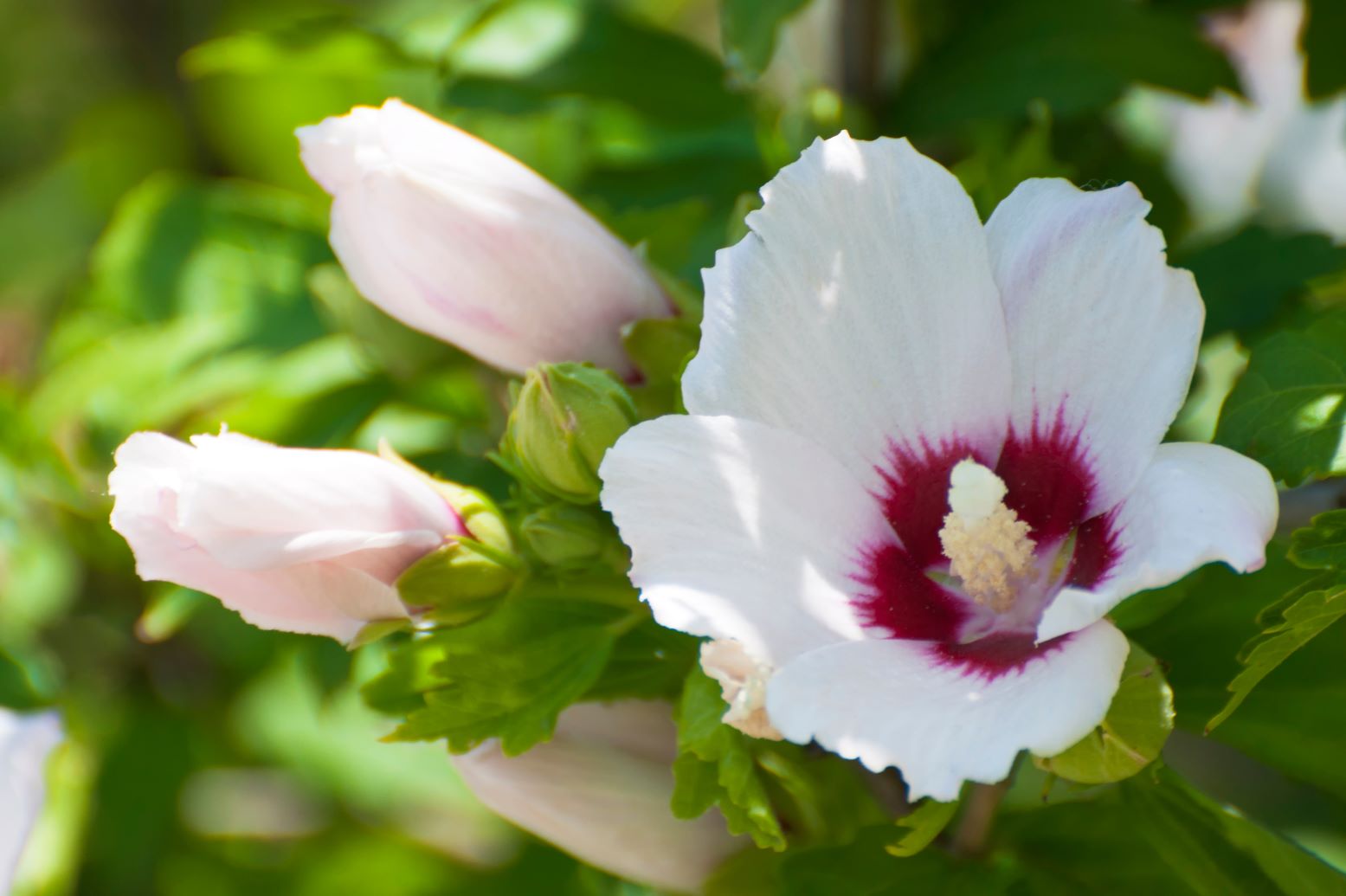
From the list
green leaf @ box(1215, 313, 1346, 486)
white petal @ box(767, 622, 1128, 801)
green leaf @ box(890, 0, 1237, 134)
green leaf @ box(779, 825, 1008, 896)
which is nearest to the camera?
white petal @ box(767, 622, 1128, 801)

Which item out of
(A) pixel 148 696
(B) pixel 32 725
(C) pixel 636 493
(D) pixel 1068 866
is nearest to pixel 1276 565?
(D) pixel 1068 866

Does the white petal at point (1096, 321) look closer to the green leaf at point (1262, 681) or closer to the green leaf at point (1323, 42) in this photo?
the green leaf at point (1262, 681)

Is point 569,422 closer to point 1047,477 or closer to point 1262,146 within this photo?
point 1047,477

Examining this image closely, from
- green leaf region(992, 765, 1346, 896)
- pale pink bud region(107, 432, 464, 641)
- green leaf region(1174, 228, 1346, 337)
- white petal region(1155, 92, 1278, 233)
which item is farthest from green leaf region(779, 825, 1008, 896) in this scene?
white petal region(1155, 92, 1278, 233)

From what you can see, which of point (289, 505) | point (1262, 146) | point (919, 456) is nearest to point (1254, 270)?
point (1262, 146)

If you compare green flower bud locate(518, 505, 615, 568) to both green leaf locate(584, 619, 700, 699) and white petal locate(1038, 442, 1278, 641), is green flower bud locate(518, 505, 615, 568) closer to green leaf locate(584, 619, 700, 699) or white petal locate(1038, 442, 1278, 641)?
green leaf locate(584, 619, 700, 699)

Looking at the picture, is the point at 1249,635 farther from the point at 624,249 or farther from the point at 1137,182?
the point at 1137,182
